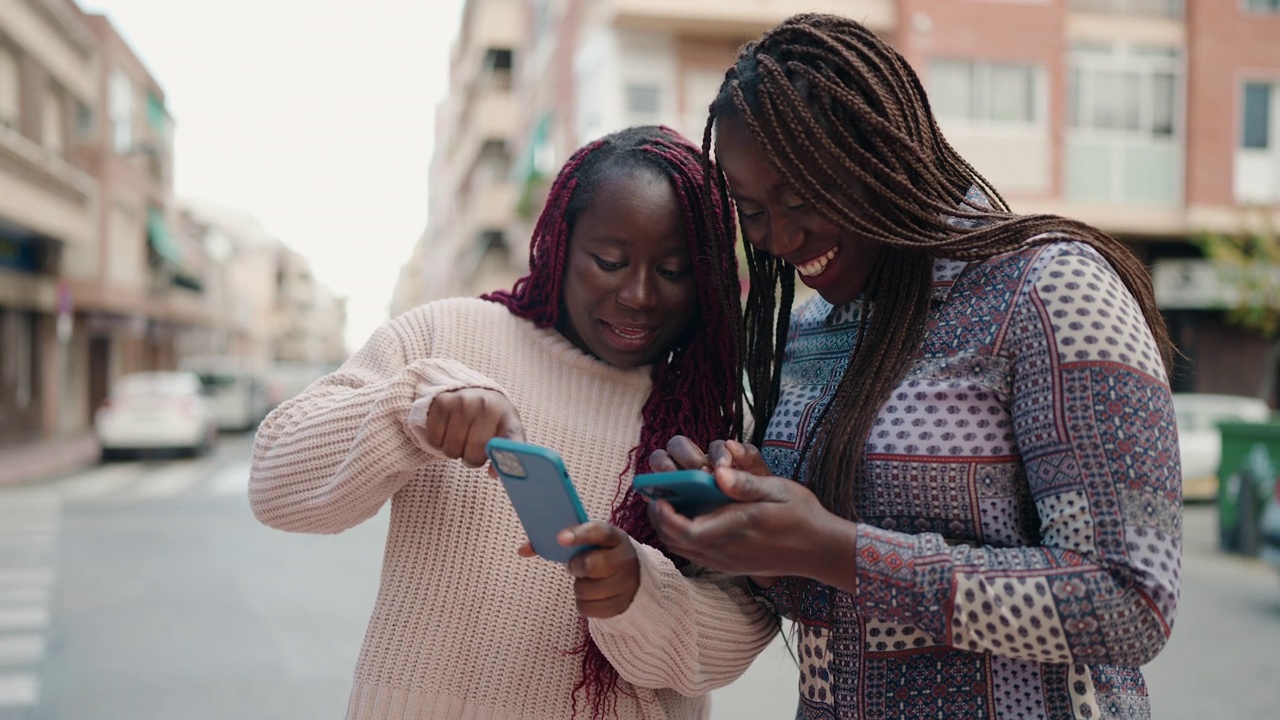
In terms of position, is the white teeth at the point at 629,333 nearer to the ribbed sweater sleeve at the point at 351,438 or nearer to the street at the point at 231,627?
the ribbed sweater sleeve at the point at 351,438

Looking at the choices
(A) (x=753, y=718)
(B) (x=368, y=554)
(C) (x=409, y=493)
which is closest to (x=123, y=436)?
(B) (x=368, y=554)

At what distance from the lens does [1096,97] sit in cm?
1836

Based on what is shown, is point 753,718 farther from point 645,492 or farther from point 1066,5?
point 1066,5

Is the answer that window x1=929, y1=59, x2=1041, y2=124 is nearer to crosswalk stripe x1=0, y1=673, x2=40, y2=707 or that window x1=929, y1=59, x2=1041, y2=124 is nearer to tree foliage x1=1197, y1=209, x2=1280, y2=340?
tree foliage x1=1197, y1=209, x2=1280, y2=340

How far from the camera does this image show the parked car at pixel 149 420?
60.9 feet

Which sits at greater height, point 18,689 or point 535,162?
point 535,162

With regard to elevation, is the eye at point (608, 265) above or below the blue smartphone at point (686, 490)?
above

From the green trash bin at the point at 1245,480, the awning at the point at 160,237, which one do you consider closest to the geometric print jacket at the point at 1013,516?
the green trash bin at the point at 1245,480

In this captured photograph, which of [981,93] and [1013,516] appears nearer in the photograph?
[1013,516]

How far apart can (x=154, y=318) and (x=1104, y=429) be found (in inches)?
1483

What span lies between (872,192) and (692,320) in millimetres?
595

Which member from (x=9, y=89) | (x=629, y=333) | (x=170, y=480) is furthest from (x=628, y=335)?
(x=9, y=89)

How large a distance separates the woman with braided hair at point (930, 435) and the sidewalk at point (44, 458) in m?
16.2

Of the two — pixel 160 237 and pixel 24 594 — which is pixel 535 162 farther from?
pixel 24 594
